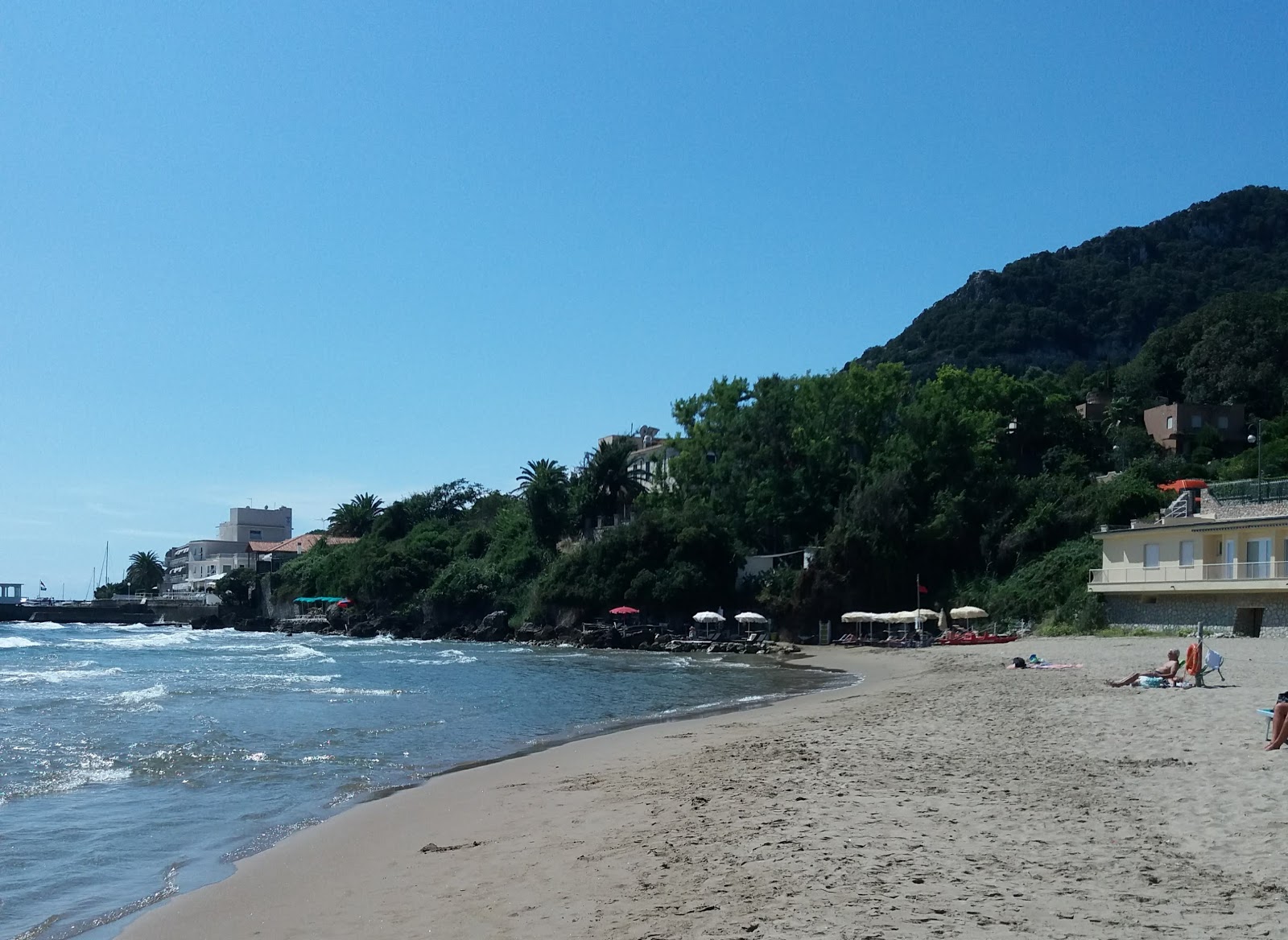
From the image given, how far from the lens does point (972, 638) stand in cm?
4362

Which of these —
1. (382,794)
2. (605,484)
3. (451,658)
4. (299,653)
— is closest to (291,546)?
(605,484)

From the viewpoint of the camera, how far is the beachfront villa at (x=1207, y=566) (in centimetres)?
3600

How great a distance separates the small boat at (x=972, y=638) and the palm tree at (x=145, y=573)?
475ft

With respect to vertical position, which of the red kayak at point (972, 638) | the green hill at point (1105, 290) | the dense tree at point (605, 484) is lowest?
the red kayak at point (972, 638)

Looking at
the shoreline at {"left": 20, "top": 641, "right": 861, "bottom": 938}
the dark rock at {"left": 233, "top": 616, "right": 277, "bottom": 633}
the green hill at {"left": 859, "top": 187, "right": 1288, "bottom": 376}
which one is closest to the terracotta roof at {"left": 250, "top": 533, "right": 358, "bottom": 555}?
the dark rock at {"left": 233, "top": 616, "right": 277, "bottom": 633}

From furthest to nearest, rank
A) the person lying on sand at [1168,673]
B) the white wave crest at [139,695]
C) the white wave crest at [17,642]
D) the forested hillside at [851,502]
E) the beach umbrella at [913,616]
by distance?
1. the white wave crest at [17,642]
2. the forested hillside at [851,502]
3. the beach umbrella at [913,616]
4. the white wave crest at [139,695]
5. the person lying on sand at [1168,673]

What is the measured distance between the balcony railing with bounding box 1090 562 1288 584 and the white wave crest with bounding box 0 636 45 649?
62.3 metres

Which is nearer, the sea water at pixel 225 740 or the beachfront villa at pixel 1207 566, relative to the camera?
the sea water at pixel 225 740

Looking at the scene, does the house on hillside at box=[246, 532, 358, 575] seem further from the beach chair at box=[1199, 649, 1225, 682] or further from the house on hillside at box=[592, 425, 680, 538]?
the beach chair at box=[1199, 649, 1225, 682]

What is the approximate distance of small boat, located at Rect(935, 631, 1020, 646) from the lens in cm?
4244

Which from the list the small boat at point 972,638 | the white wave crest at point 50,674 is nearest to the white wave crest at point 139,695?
the white wave crest at point 50,674

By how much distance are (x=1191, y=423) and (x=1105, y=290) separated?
8207 centimetres

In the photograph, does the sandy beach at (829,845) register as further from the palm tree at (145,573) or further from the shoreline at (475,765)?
the palm tree at (145,573)

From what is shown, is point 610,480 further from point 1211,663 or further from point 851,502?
point 1211,663
